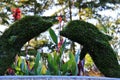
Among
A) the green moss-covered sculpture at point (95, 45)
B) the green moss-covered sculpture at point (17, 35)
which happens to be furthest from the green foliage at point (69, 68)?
the green moss-covered sculpture at point (17, 35)

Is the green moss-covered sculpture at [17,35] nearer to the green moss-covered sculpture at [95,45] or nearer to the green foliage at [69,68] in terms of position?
the green moss-covered sculpture at [95,45]

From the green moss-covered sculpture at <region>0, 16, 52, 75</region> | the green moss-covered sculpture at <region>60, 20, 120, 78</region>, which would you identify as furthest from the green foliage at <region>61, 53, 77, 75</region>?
the green moss-covered sculpture at <region>0, 16, 52, 75</region>

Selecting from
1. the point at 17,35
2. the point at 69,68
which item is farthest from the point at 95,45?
the point at 17,35

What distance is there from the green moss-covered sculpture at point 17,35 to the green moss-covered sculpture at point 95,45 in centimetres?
31

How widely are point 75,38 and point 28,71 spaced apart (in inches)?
29.3

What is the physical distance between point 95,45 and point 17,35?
1.02m

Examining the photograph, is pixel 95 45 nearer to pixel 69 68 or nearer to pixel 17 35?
pixel 69 68

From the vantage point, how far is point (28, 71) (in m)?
4.60

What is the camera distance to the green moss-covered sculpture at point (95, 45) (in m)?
4.54

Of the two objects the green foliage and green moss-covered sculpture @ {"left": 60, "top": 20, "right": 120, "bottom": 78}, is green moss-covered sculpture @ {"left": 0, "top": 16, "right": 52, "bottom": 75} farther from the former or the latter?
the green foliage

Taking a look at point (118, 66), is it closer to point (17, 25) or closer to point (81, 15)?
point (17, 25)

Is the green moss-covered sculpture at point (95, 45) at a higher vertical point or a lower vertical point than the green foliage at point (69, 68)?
higher

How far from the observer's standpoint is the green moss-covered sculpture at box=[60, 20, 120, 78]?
454cm

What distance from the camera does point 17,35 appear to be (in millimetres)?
4578
